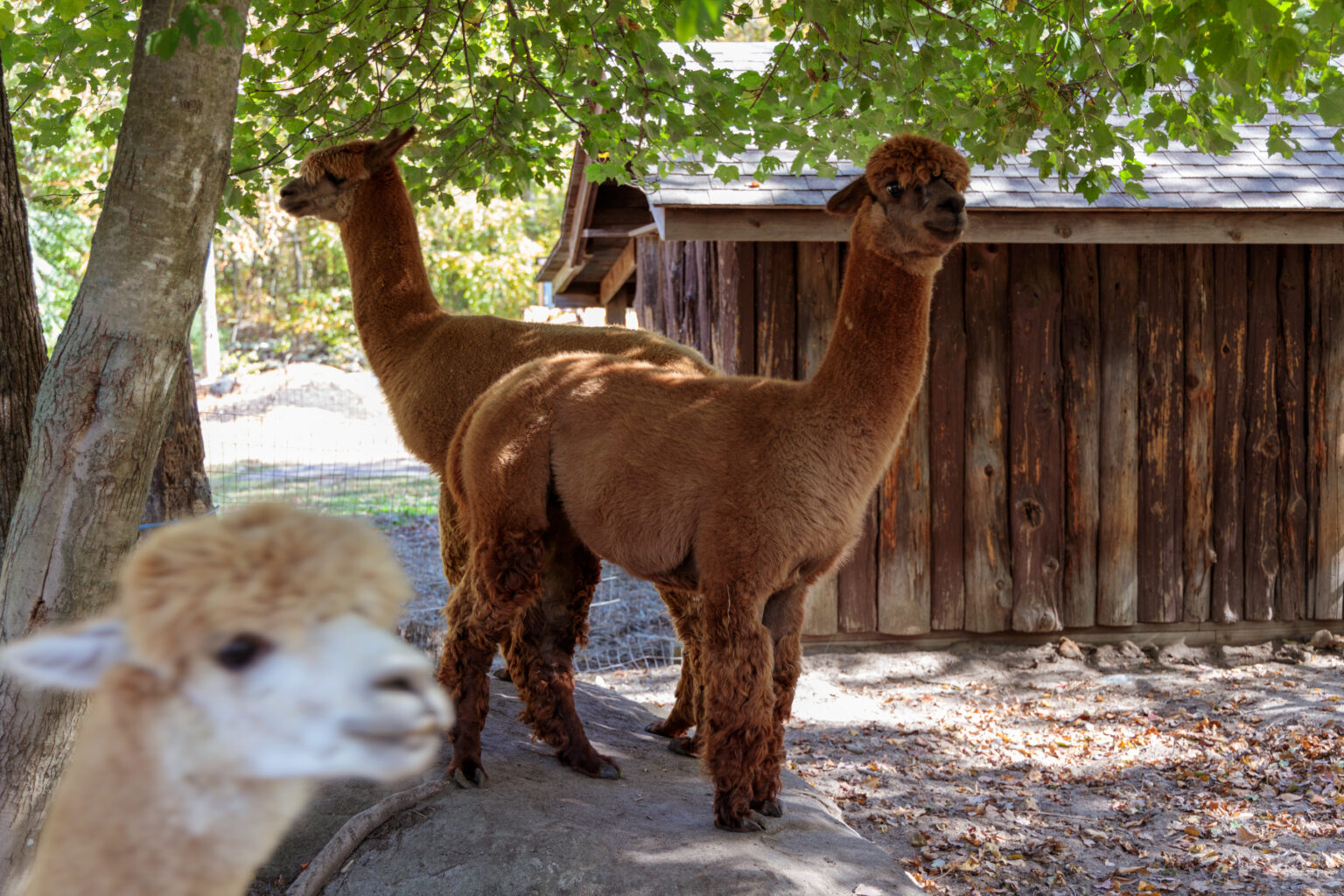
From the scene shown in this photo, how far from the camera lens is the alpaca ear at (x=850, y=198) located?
3967 mm

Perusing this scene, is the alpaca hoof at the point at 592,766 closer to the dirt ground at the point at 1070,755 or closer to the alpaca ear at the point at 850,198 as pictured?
the dirt ground at the point at 1070,755

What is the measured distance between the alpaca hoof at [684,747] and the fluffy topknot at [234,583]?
3911mm

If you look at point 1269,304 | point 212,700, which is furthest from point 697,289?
point 212,700

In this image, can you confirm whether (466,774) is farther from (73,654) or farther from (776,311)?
(776,311)

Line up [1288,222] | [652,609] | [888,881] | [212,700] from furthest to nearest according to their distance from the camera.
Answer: [652,609] < [1288,222] < [888,881] < [212,700]

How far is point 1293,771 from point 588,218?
742 centimetres

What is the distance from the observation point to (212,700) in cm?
→ 103

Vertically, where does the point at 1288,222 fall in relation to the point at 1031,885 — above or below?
above

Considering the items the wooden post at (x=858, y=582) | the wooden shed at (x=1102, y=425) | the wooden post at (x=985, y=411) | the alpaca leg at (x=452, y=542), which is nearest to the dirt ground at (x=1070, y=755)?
the wooden post at (x=858, y=582)

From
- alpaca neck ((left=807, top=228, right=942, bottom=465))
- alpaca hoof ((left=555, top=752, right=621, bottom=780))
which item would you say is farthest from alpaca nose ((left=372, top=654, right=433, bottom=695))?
alpaca hoof ((left=555, top=752, right=621, bottom=780))

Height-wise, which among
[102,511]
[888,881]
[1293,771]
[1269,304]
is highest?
[1269,304]

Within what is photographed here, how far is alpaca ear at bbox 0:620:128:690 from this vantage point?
0.98 m

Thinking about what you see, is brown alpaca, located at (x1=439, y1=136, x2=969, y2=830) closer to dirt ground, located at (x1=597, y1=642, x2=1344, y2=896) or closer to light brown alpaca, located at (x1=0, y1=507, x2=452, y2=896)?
dirt ground, located at (x1=597, y1=642, x2=1344, y2=896)

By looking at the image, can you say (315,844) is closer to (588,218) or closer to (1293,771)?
(1293,771)
